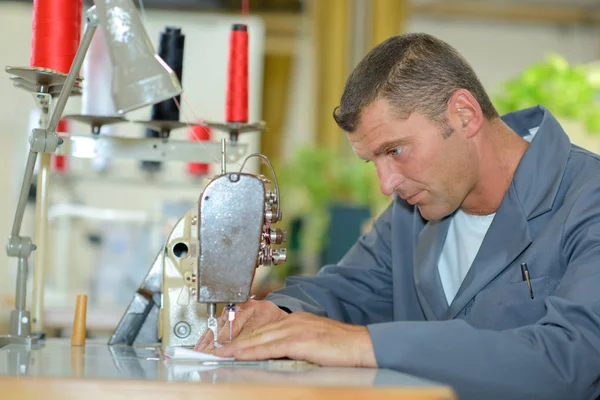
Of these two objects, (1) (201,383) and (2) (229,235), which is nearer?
(1) (201,383)

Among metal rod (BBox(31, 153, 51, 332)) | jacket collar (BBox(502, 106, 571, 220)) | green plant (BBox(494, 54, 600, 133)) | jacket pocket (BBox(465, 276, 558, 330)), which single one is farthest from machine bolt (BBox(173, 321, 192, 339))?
green plant (BBox(494, 54, 600, 133))

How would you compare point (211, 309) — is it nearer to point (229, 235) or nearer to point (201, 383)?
point (229, 235)

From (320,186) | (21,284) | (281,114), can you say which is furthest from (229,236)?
(281,114)

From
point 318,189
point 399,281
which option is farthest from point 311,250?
point 399,281

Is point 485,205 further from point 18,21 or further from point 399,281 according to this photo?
point 18,21

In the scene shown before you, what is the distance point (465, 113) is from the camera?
5.60 feet

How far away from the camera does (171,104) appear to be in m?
1.95

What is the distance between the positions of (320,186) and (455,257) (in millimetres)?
3736

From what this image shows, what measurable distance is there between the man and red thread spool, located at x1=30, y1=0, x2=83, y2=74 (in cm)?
53

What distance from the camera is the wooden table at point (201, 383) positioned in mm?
990

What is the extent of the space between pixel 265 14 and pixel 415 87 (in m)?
9.52

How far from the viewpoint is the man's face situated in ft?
5.30

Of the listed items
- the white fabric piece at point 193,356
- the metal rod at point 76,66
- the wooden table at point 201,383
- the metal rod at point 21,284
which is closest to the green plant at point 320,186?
the metal rod at point 21,284

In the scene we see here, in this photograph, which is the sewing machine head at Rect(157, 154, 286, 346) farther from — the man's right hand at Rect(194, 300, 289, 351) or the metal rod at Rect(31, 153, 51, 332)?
the metal rod at Rect(31, 153, 51, 332)
